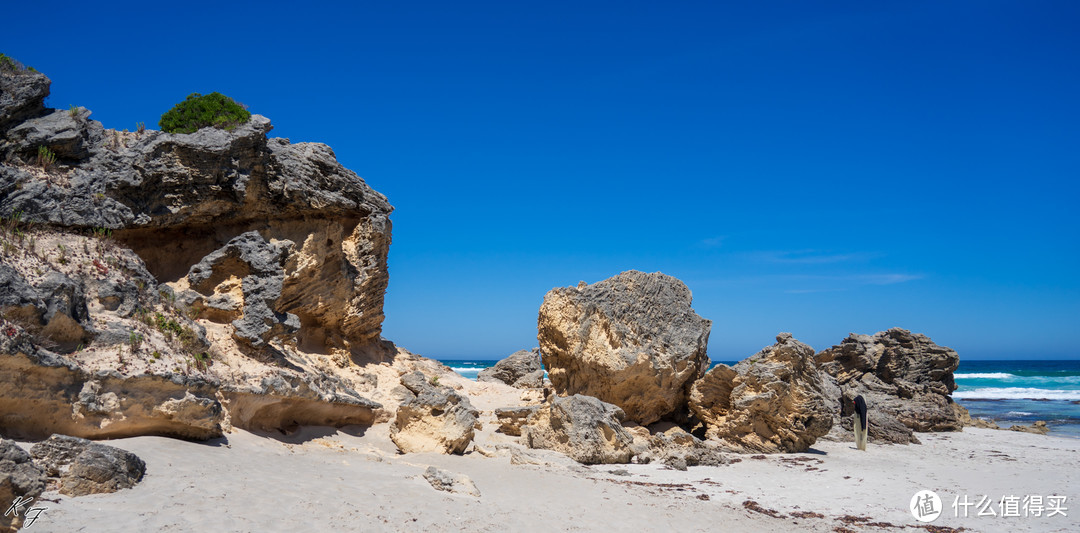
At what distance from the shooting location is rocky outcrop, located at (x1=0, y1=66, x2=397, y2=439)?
28.6 feet

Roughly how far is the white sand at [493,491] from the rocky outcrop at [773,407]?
594 millimetres

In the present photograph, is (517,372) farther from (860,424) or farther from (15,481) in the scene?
(15,481)

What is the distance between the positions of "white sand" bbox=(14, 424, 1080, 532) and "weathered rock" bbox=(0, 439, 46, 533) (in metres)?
0.58

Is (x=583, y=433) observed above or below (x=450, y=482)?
above

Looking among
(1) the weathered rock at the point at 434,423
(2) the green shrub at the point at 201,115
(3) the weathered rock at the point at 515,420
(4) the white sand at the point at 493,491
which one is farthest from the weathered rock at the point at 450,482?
(2) the green shrub at the point at 201,115

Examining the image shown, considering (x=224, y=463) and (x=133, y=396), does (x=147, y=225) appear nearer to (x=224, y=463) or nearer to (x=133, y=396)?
(x=133, y=396)

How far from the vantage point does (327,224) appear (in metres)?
15.5

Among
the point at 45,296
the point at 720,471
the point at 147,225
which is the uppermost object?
the point at 147,225

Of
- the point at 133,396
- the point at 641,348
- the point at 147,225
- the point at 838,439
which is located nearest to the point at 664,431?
the point at 641,348

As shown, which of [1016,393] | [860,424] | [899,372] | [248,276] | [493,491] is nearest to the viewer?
[493,491]

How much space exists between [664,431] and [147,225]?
1261cm

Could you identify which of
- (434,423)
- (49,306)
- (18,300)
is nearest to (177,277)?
(49,306)

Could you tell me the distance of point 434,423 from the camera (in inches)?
487

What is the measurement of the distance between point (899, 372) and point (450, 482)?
19.0 metres
